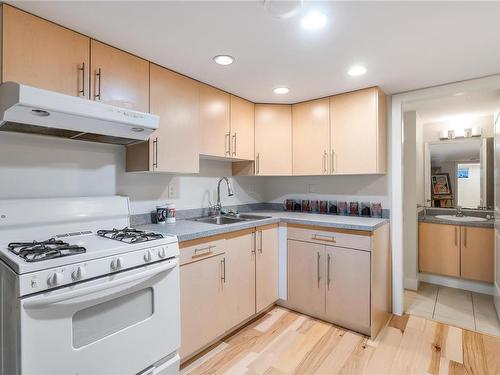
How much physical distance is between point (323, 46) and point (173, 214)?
64.5 inches

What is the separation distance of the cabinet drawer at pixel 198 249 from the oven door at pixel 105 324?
0.18m

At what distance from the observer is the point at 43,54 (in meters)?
1.44

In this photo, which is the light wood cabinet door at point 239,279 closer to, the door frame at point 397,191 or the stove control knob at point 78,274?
the stove control knob at point 78,274

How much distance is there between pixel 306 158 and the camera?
2.79 m

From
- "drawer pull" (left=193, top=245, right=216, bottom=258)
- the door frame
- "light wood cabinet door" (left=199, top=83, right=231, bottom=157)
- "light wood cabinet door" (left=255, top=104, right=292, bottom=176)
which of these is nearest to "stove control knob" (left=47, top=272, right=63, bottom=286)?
"drawer pull" (left=193, top=245, right=216, bottom=258)

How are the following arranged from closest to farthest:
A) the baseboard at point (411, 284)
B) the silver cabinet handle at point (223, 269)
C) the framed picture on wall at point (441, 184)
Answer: the silver cabinet handle at point (223, 269) < the baseboard at point (411, 284) < the framed picture on wall at point (441, 184)

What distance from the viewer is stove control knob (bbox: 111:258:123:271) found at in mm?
1297

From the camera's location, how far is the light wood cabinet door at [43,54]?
1.33 m

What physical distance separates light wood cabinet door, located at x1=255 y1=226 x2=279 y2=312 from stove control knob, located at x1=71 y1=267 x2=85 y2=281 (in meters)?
1.41

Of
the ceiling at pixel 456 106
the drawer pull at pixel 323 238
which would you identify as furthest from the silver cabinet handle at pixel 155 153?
the ceiling at pixel 456 106

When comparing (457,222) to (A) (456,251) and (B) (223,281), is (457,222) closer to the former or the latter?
(A) (456,251)

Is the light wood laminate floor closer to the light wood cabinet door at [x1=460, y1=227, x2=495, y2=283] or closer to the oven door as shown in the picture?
the oven door

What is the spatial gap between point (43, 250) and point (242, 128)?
6.24ft

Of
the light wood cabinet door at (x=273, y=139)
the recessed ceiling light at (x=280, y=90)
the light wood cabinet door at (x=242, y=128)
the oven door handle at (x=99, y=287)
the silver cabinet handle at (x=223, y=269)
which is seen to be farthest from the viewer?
the light wood cabinet door at (x=273, y=139)
